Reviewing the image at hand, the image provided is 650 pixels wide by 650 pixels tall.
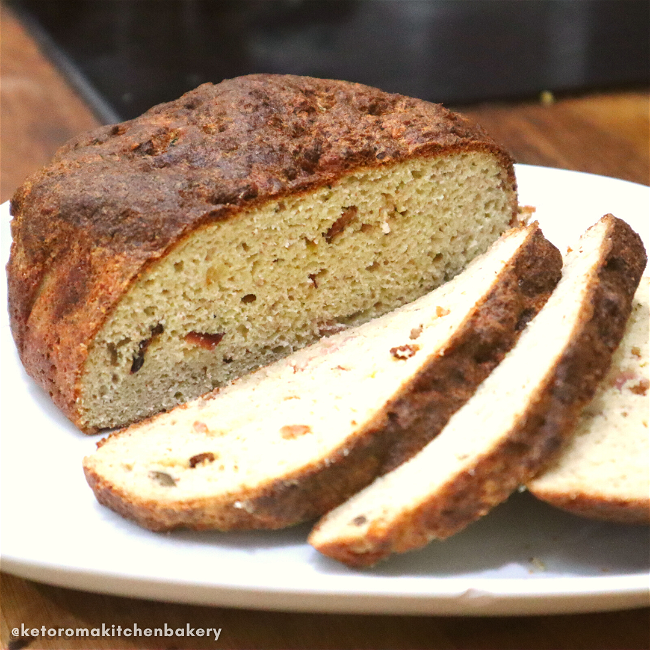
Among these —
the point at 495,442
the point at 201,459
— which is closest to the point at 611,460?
the point at 495,442

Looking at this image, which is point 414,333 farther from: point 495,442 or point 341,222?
point 495,442

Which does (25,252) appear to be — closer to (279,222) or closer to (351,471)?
(279,222)

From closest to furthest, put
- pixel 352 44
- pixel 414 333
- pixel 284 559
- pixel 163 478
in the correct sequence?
pixel 284 559 < pixel 163 478 < pixel 414 333 < pixel 352 44

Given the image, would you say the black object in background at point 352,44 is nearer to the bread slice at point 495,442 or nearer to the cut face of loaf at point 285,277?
the cut face of loaf at point 285,277

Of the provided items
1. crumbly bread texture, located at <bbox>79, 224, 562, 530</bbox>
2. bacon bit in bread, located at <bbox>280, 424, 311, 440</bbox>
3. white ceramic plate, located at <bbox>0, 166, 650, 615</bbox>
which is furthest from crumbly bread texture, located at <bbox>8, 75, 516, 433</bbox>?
bacon bit in bread, located at <bbox>280, 424, 311, 440</bbox>

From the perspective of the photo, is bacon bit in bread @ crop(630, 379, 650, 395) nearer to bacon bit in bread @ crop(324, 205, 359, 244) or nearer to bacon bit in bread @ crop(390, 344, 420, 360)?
bacon bit in bread @ crop(390, 344, 420, 360)

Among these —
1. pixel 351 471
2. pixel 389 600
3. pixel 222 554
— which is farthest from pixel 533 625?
pixel 222 554
